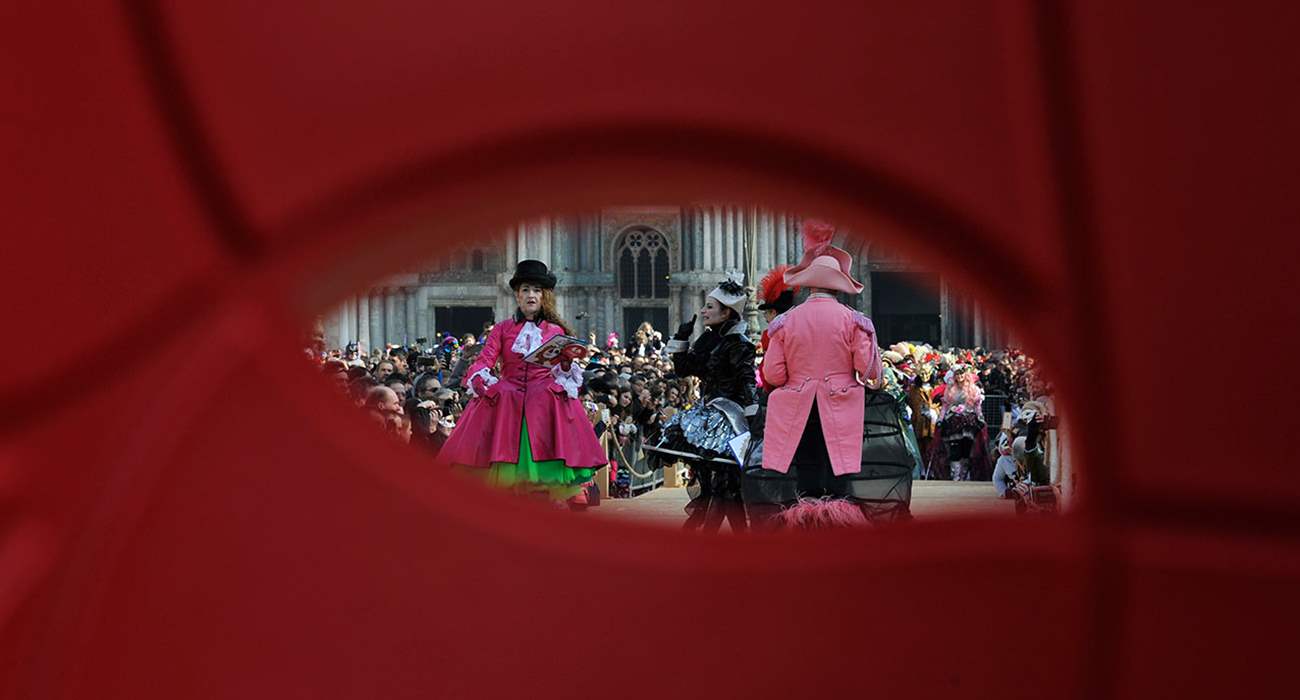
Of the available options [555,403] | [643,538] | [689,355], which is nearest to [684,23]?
[643,538]

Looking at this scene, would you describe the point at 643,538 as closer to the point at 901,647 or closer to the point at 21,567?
the point at 901,647

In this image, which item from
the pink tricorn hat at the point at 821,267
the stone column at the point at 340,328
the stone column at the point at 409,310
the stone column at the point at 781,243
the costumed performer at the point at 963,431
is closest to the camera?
the pink tricorn hat at the point at 821,267

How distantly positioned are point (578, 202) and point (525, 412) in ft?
13.6

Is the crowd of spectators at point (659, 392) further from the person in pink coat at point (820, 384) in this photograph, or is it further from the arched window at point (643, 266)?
the arched window at point (643, 266)

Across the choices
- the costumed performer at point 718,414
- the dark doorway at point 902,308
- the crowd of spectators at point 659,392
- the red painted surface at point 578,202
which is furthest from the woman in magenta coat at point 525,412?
the dark doorway at point 902,308

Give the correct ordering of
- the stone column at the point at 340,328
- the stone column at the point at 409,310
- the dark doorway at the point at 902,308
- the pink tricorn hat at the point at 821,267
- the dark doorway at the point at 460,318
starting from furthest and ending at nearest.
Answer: the dark doorway at the point at 460,318, the dark doorway at the point at 902,308, the stone column at the point at 409,310, the stone column at the point at 340,328, the pink tricorn hat at the point at 821,267

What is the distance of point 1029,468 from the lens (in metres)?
6.80

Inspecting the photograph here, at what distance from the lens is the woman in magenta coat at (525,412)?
15.8 feet

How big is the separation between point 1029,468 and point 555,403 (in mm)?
3041

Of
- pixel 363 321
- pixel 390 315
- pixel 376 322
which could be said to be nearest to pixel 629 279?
pixel 390 315

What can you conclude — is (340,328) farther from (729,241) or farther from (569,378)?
(569,378)

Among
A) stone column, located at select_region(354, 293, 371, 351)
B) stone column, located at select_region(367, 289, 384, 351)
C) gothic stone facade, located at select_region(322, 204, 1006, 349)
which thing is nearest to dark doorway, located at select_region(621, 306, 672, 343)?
Result: gothic stone facade, located at select_region(322, 204, 1006, 349)

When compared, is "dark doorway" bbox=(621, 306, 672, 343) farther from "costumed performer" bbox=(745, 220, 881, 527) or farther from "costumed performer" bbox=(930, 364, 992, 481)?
"costumed performer" bbox=(745, 220, 881, 527)

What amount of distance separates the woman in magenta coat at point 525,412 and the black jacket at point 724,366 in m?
0.61
